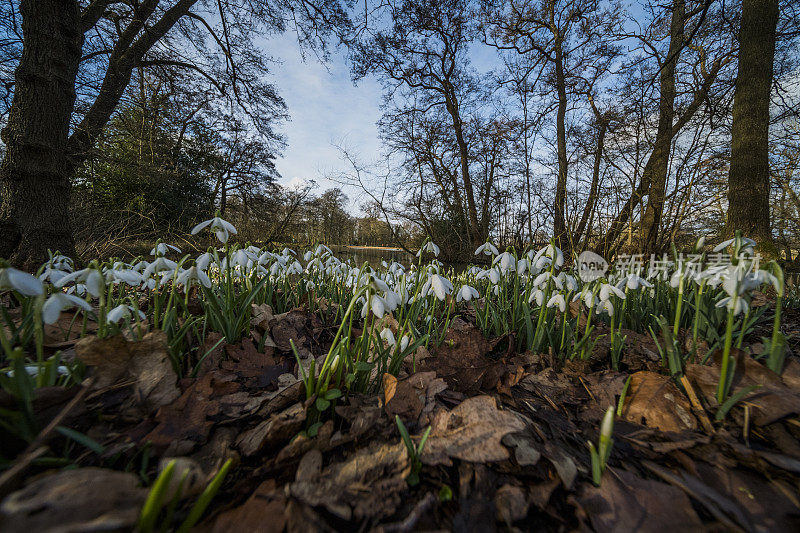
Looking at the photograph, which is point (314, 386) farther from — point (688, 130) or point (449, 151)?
point (449, 151)

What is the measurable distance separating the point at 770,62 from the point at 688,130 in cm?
191

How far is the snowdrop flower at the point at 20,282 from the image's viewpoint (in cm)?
76

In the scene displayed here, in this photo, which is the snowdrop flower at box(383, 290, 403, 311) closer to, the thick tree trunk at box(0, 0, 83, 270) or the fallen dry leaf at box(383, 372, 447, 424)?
the fallen dry leaf at box(383, 372, 447, 424)

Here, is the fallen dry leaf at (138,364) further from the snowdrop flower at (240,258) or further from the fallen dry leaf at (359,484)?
the snowdrop flower at (240,258)

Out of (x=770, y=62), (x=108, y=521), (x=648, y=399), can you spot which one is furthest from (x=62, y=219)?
(x=770, y=62)

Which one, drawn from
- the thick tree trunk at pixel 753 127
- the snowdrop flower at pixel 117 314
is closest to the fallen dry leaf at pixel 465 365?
the snowdrop flower at pixel 117 314

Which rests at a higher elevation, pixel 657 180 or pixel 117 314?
pixel 657 180

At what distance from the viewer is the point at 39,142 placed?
293cm

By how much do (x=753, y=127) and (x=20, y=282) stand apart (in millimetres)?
6954

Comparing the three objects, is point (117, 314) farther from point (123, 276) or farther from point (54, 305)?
point (54, 305)

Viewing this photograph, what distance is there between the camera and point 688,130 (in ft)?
19.2

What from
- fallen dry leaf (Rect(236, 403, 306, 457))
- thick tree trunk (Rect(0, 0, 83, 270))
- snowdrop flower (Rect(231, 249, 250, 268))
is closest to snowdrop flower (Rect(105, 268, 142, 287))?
snowdrop flower (Rect(231, 249, 250, 268))

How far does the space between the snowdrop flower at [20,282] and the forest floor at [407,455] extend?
193 millimetres

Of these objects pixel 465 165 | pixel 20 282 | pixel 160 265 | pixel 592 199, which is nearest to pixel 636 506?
pixel 20 282
